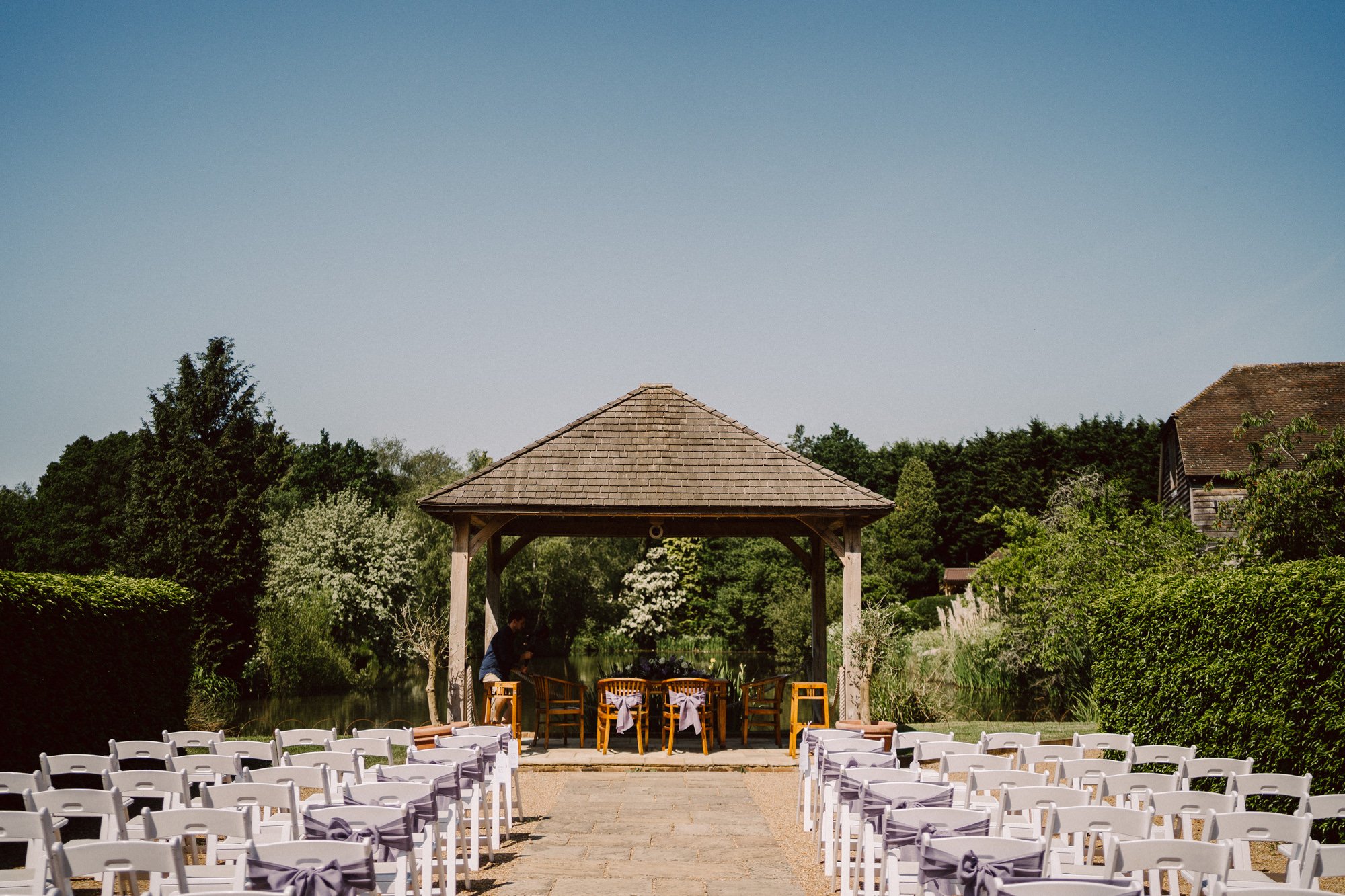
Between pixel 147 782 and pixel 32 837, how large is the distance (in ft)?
4.53

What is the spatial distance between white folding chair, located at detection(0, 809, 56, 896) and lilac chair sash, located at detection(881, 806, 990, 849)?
382cm

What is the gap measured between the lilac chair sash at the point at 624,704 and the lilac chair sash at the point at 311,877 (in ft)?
27.8

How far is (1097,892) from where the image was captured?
11.8 ft

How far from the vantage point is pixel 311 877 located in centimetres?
421

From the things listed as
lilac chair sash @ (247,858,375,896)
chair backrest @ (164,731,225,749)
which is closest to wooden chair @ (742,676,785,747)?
chair backrest @ (164,731,225,749)

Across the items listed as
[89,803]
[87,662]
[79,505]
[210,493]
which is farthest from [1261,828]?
[79,505]

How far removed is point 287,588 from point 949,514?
109ft

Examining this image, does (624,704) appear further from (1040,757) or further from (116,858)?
(116,858)

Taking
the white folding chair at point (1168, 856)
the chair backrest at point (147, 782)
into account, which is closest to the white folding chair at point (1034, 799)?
the white folding chair at point (1168, 856)

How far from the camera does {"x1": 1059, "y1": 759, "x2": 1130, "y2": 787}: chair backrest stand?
6.59 metres

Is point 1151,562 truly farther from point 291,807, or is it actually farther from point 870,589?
point 870,589

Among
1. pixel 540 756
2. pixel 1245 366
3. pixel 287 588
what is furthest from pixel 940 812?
pixel 287 588

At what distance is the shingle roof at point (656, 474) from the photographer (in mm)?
12875

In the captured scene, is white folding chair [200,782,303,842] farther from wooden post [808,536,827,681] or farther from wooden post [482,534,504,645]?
wooden post [808,536,827,681]
